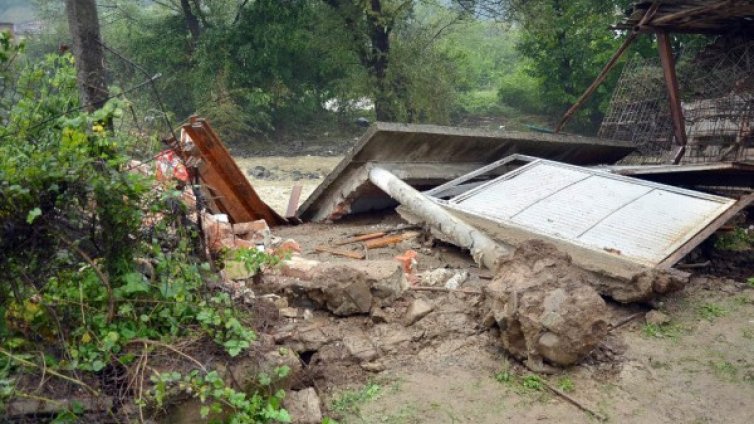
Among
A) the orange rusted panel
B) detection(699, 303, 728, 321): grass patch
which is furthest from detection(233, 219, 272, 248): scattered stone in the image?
detection(699, 303, 728, 321): grass patch

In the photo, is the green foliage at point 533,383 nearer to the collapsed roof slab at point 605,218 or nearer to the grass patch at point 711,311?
the collapsed roof slab at point 605,218

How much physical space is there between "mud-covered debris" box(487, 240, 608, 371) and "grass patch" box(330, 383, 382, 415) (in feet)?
3.11

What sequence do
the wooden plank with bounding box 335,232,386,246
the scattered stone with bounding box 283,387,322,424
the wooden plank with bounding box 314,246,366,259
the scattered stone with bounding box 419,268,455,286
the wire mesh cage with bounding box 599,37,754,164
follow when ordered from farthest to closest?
the wire mesh cage with bounding box 599,37,754,164, the wooden plank with bounding box 335,232,386,246, the wooden plank with bounding box 314,246,366,259, the scattered stone with bounding box 419,268,455,286, the scattered stone with bounding box 283,387,322,424

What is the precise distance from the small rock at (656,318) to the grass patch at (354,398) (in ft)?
→ 7.20

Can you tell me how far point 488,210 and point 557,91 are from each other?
15629mm

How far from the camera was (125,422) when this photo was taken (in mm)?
2861

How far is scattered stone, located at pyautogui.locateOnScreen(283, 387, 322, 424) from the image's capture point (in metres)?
3.30

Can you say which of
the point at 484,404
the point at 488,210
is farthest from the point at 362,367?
the point at 488,210

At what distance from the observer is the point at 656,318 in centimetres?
452

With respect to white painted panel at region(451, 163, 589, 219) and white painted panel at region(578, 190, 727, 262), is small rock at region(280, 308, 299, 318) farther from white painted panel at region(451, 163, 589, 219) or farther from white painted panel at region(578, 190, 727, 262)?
white painted panel at region(578, 190, 727, 262)

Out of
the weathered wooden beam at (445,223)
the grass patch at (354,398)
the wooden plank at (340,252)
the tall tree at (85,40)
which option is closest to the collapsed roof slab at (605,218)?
the weathered wooden beam at (445,223)

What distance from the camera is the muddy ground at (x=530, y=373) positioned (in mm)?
3473

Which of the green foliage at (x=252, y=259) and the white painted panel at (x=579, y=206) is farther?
the white painted panel at (x=579, y=206)

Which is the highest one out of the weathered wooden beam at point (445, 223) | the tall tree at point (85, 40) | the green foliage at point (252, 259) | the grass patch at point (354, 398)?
the tall tree at point (85, 40)
